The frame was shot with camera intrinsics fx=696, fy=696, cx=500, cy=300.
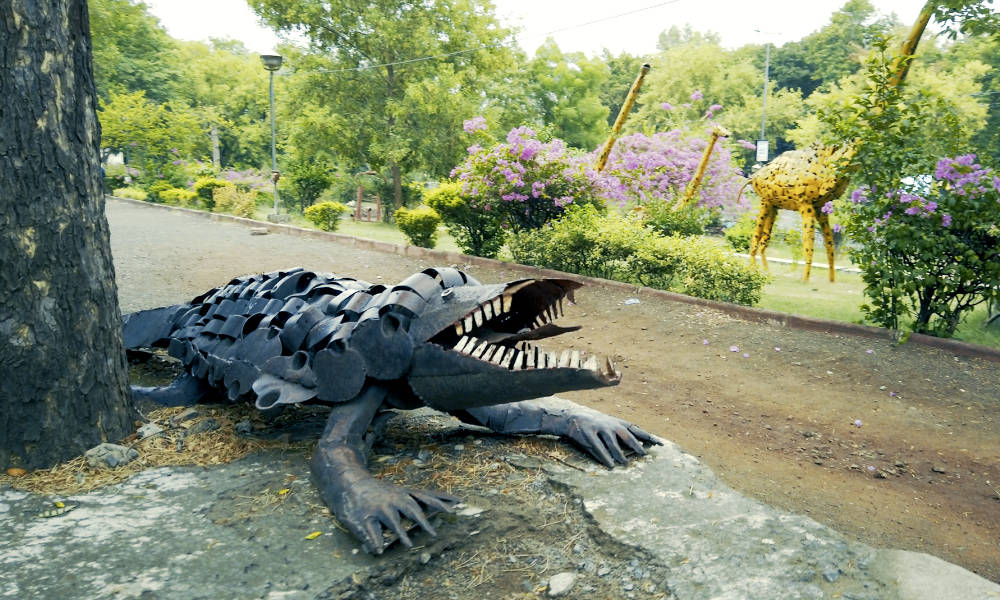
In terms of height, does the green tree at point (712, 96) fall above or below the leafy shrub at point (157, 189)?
above

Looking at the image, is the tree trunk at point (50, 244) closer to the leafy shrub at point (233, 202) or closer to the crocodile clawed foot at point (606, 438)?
the crocodile clawed foot at point (606, 438)

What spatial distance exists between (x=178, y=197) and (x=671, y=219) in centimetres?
1550

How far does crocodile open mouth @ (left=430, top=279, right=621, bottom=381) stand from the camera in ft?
9.43

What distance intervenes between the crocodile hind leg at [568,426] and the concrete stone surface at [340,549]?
31 cm

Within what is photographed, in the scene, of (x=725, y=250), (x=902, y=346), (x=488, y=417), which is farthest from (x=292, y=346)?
(x=725, y=250)

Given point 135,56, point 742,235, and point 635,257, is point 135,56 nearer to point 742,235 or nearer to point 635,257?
point 742,235

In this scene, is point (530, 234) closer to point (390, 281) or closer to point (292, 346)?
point (390, 281)

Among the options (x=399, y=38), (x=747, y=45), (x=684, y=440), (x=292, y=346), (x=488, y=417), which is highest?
(x=747, y=45)

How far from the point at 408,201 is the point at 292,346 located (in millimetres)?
22194

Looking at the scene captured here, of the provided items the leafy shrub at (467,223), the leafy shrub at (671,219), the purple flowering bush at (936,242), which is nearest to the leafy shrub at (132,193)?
the leafy shrub at (467,223)

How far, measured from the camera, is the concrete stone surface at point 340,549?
247 centimetres

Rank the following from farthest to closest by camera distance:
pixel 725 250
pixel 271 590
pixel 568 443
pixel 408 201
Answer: pixel 408 201, pixel 725 250, pixel 568 443, pixel 271 590

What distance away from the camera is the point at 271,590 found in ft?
7.97

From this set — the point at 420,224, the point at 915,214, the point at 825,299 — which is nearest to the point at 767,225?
the point at 825,299
